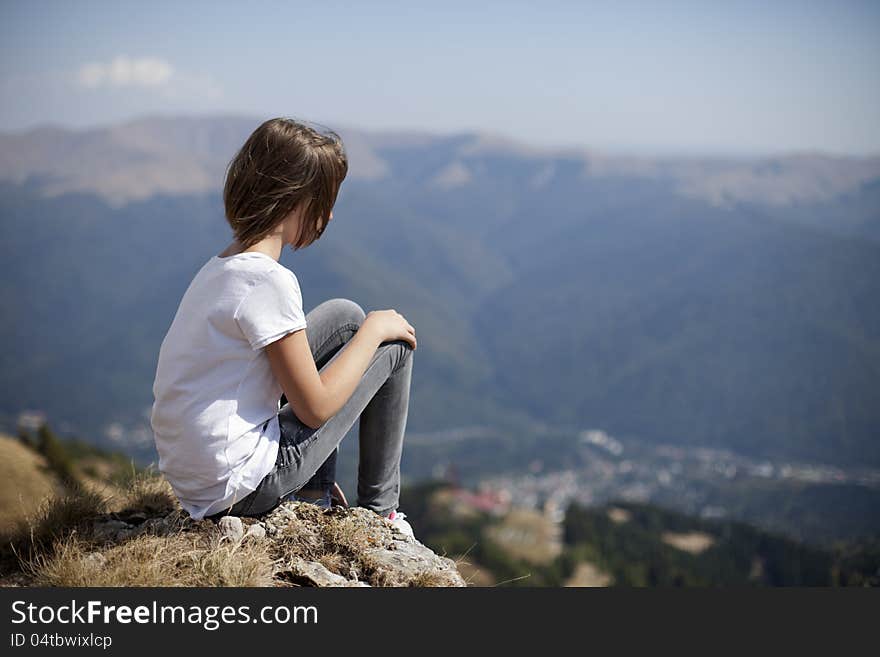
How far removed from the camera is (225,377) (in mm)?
4441

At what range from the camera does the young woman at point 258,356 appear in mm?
4293

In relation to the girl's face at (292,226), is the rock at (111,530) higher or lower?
lower

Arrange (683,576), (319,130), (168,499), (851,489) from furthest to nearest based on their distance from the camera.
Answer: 1. (851,489)
2. (683,576)
3. (168,499)
4. (319,130)

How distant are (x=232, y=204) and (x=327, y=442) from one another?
63.4 inches

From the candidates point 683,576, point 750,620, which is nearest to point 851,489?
point 683,576

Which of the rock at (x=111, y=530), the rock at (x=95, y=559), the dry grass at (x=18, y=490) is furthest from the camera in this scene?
the dry grass at (x=18, y=490)

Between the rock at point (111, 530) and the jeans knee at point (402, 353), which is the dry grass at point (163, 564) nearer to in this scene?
the rock at point (111, 530)

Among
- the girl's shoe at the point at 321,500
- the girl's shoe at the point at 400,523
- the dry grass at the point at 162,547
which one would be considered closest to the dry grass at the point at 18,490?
the dry grass at the point at 162,547

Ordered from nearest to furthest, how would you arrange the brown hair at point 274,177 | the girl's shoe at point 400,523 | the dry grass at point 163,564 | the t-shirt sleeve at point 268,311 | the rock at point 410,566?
the t-shirt sleeve at point 268,311
the brown hair at point 274,177
the dry grass at point 163,564
the rock at point 410,566
the girl's shoe at point 400,523

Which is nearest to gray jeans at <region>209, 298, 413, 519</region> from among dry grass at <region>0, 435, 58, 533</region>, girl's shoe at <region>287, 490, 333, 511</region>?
girl's shoe at <region>287, 490, 333, 511</region>

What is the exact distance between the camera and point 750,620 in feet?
17.2

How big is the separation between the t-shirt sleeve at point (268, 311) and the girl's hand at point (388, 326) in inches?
28.4

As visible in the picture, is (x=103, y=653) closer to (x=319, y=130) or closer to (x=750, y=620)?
(x=319, y=130)

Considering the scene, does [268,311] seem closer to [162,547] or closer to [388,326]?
[388,326]
